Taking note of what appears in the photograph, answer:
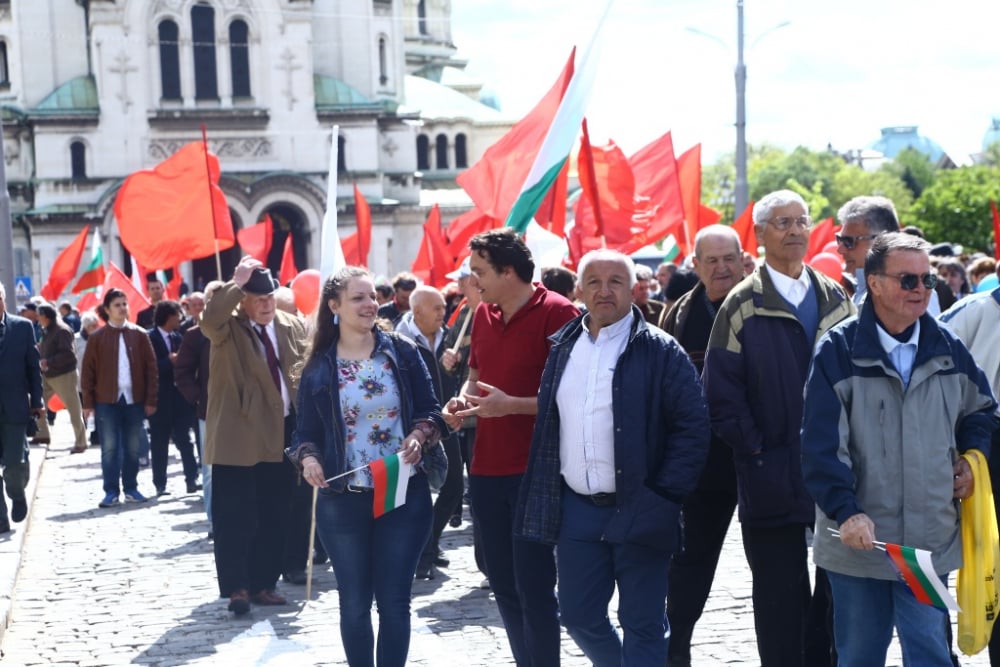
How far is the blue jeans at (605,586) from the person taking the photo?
557cm

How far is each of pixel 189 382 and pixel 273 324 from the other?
6.11 ft

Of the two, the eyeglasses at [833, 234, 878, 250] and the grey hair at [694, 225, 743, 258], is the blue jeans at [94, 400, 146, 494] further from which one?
the eyeglasses at [833, 234, 878, 250]

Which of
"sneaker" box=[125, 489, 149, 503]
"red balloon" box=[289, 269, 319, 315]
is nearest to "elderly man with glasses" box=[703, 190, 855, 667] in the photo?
"red balloon" box=[289, 269, 319, 315]

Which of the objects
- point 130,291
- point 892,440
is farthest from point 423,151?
point 892,440

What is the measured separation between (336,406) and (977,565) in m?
2.70

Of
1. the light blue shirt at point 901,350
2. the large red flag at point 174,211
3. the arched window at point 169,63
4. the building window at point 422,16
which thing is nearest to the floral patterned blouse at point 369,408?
the light blue shirt at point 901,350

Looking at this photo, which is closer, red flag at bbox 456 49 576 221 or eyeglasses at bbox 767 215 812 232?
eyeglasses at bbox 767 215 812 232

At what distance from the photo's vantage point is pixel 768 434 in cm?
599

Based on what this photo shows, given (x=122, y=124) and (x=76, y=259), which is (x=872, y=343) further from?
(x=122, y=124)

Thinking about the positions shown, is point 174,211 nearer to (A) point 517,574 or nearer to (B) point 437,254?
(B) point 437,254

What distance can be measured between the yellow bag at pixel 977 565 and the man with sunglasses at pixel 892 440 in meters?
0.04

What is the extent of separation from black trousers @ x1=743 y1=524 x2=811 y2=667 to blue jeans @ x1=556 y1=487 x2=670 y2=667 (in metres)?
0.55

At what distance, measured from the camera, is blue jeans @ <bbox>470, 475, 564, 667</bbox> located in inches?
239

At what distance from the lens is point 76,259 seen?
24.4 m
